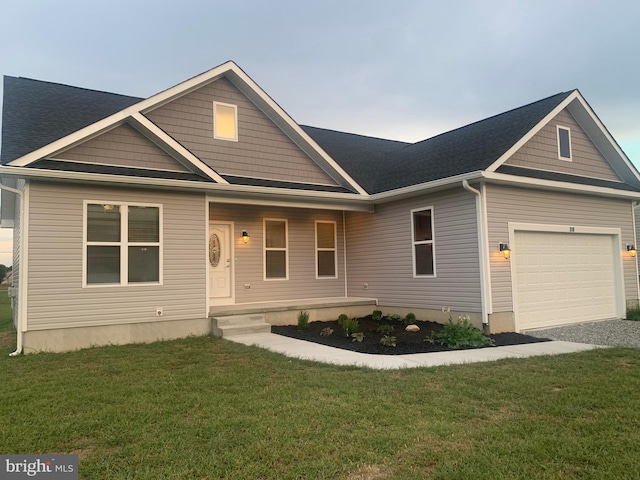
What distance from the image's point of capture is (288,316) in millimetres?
10508

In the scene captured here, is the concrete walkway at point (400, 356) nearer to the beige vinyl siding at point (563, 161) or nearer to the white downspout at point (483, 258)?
the white downspout at point (483, 258)

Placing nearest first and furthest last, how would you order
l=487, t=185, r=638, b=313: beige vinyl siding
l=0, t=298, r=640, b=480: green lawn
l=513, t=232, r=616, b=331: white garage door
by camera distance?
l=0, t=298, r=640, b=480: green lawn → l=487, t=185, r=638, b=313: beige vinyl siding → l=513, t=232, r=616, b=331: white garage door

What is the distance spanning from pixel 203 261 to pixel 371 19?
1072 centimetres

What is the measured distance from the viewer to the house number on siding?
11.1 m

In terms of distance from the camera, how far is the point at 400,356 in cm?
716

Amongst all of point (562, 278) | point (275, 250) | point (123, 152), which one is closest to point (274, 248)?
point (275, 250)

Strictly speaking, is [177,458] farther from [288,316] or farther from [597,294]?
[597,294]

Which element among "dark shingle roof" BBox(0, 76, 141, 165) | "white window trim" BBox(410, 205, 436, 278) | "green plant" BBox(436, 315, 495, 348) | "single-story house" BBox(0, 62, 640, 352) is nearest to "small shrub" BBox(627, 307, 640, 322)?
"single-story house" BBox(0, 62, 640, 352)

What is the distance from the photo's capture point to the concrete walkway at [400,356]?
21.9 ft

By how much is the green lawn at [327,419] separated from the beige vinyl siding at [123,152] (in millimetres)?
3991

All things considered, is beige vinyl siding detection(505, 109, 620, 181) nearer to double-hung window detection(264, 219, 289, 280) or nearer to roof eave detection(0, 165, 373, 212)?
roof eave detection(0, 165, 373, 212)

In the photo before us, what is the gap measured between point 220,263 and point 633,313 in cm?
Result: 1082

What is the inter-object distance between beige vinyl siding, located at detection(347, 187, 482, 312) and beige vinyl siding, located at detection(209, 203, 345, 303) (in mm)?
676

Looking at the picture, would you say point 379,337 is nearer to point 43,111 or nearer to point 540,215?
point 540,215
